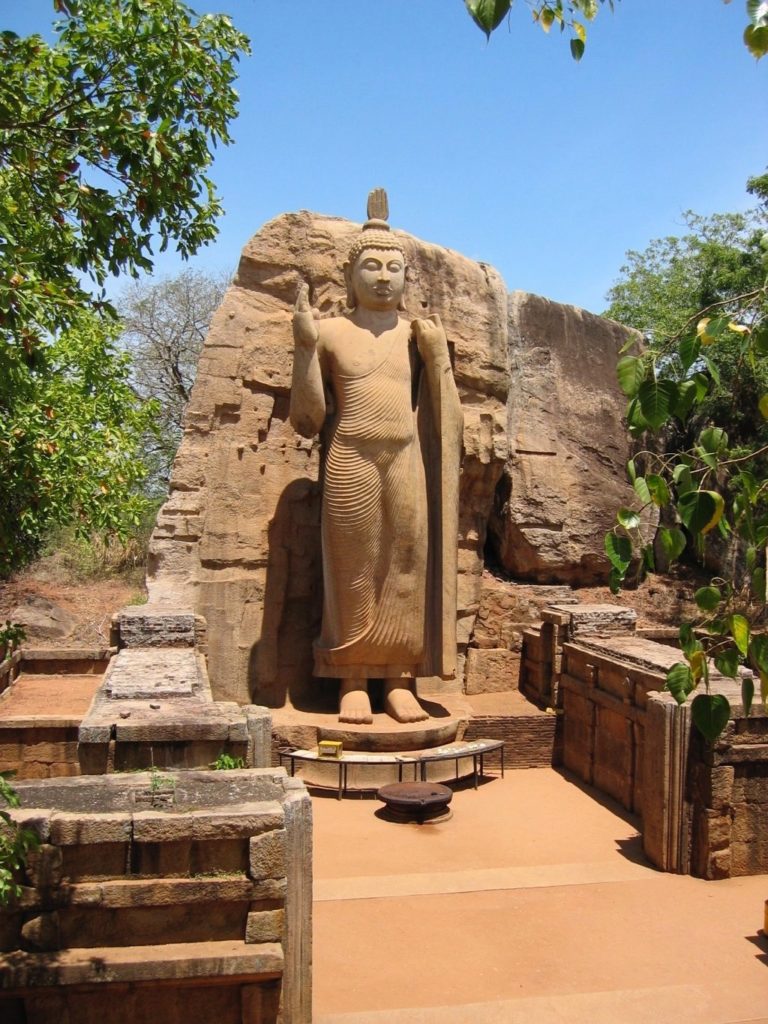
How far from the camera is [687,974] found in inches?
185

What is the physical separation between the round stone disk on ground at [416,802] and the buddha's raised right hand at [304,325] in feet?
11.2

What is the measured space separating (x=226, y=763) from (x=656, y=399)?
2.78 metres

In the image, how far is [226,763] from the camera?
14.1ft

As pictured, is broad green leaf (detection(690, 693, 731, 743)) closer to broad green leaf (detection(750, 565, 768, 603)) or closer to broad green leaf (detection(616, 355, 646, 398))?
broad green leaf (detection(750, 565, 768, 603))

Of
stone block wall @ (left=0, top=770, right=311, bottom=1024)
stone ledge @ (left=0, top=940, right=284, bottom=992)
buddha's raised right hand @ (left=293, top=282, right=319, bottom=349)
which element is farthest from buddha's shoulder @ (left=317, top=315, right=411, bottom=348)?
stone ledge @ (left=0, top=940, right=284, bottom=992)

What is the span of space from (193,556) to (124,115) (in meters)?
5.27

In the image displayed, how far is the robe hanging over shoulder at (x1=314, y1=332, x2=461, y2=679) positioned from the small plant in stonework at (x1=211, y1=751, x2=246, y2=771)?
3.59 m

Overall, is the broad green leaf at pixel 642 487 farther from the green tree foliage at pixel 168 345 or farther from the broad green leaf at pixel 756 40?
the green tree foliage at pixel 168 345

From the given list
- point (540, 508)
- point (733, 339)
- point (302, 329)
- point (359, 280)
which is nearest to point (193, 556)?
point (302, 329)

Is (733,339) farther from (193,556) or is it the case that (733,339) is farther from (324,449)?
(193,556)

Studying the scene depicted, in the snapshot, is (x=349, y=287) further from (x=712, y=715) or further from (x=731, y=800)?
(x=712, y=715)

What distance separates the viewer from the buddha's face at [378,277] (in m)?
8.02

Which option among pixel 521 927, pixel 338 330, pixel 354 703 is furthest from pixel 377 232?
pixel 521 927

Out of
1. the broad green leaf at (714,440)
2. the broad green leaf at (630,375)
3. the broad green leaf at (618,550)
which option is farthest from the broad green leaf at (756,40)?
the broad green leaf at (618,550)
